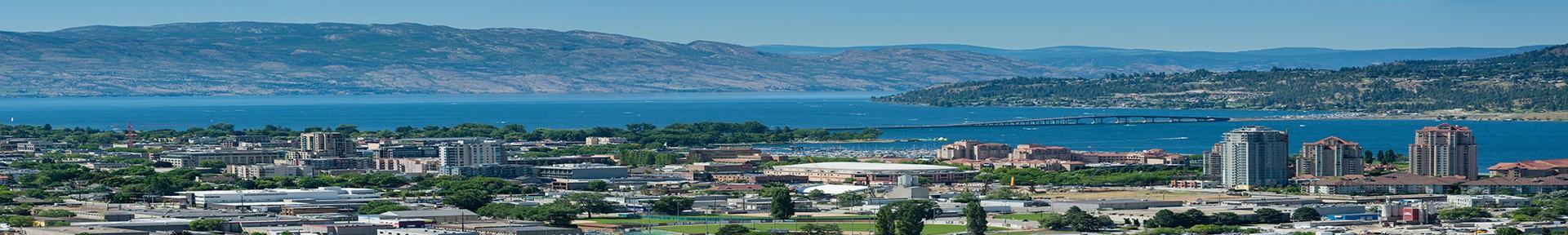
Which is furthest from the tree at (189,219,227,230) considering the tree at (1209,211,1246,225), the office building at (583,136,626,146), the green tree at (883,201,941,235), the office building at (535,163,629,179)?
the office building at (583,136,626,146)

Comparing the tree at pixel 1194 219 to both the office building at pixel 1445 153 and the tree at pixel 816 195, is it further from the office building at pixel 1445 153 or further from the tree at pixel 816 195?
the office building at pixel 1445 153

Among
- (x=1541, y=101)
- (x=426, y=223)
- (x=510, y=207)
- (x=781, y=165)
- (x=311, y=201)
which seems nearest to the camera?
(x=426, y=223)

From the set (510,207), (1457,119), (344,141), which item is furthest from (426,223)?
(1457,119)

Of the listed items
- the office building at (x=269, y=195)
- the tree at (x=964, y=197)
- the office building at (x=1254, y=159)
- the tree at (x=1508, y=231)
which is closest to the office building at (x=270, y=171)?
the office building at (x=269, y=195)

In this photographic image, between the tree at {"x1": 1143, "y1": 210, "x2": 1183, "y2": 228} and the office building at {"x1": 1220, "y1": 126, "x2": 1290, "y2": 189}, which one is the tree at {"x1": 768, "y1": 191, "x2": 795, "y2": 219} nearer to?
the tree at {"x1": 1143, "y1": 210, "x2": 1183, "y2": 228}

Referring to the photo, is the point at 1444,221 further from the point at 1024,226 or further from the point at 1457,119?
Result: the point at 1457,119

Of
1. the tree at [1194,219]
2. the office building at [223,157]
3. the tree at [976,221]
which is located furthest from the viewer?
the office building at [223,157]
